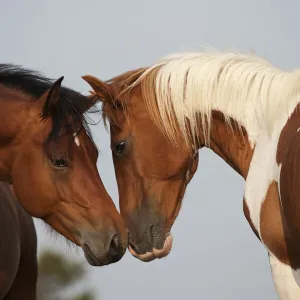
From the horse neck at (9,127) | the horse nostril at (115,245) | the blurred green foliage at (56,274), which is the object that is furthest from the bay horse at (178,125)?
the blurred green foliage at (56,274)

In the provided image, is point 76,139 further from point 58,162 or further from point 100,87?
point 100,87

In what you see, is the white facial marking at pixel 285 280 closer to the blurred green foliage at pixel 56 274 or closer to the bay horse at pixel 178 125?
the bay horse at pixel 178 125

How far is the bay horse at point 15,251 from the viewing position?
25.0 ft

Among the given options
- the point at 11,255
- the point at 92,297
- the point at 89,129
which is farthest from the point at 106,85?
the point at 92,297

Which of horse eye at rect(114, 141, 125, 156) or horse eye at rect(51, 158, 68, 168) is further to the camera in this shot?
horse eye at rect(114, 141, 125, 156)

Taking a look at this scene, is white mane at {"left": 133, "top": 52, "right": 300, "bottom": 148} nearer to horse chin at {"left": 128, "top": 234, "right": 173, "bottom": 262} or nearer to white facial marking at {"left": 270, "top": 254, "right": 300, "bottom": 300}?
horse chin at {"left": 128, "top": 234, "right": 173, "bottom": 262}

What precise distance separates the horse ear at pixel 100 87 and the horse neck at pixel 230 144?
3.03 ft

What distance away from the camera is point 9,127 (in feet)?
21.9

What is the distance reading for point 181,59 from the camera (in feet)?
23.0

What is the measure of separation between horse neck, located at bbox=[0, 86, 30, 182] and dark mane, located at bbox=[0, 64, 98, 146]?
23 centimetres

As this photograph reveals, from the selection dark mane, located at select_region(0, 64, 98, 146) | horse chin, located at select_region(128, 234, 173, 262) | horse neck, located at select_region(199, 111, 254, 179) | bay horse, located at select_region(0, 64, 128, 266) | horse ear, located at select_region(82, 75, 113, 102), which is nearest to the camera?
bay horse, located at select_region(0, 64, 128, 266)

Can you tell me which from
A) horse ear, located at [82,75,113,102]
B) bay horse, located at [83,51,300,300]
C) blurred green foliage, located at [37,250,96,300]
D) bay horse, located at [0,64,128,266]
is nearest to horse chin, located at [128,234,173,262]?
bay horse, located at [83,51,300,300]

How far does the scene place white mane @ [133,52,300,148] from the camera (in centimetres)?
647

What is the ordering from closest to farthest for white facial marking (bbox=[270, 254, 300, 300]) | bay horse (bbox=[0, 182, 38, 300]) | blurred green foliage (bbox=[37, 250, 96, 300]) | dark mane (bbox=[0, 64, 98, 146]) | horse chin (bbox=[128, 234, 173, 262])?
white facial marking (bbox=[270, 254, 300, 300])
dark mane (bbox=[0, 64, 98, 146])
horse chin (bbox=[128, 234, 173, 262])
bay horse (bbox=[0, 182, 38, 300])
blurred green foliage (bbox=[37, 250, 96, 300])
